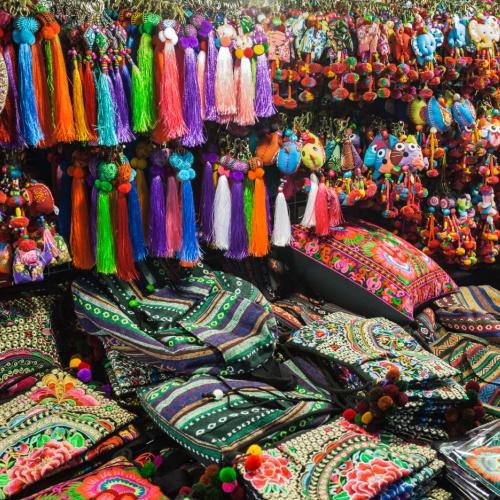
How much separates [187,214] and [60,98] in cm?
46

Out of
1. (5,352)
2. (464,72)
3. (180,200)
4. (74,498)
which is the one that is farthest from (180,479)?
(464,72)

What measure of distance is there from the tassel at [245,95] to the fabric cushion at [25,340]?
2.34 ft

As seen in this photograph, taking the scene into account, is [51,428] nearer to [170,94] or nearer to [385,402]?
[385,402]

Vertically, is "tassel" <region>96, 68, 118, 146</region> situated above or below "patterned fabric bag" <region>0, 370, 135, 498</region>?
above

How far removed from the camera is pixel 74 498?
3.73 ft

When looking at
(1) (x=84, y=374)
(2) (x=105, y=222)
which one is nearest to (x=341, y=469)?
(1) (x=84, y=374)

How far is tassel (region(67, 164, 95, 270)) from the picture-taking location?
160cm

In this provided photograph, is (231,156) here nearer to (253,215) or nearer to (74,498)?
(253,215)

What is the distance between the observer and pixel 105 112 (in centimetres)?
148

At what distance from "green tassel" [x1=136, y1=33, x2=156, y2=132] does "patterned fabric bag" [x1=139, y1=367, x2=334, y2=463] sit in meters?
0.65

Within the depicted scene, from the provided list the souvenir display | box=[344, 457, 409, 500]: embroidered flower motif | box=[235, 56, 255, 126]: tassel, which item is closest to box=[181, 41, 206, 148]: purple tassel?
the souvenir display

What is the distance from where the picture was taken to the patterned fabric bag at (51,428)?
121cm

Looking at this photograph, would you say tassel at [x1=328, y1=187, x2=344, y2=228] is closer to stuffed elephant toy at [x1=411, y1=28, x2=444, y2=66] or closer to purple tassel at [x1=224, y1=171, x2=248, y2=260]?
purple tassel at [x1=224, y1=171, x2=248, y2=260]

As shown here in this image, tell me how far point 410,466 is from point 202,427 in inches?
16.1
